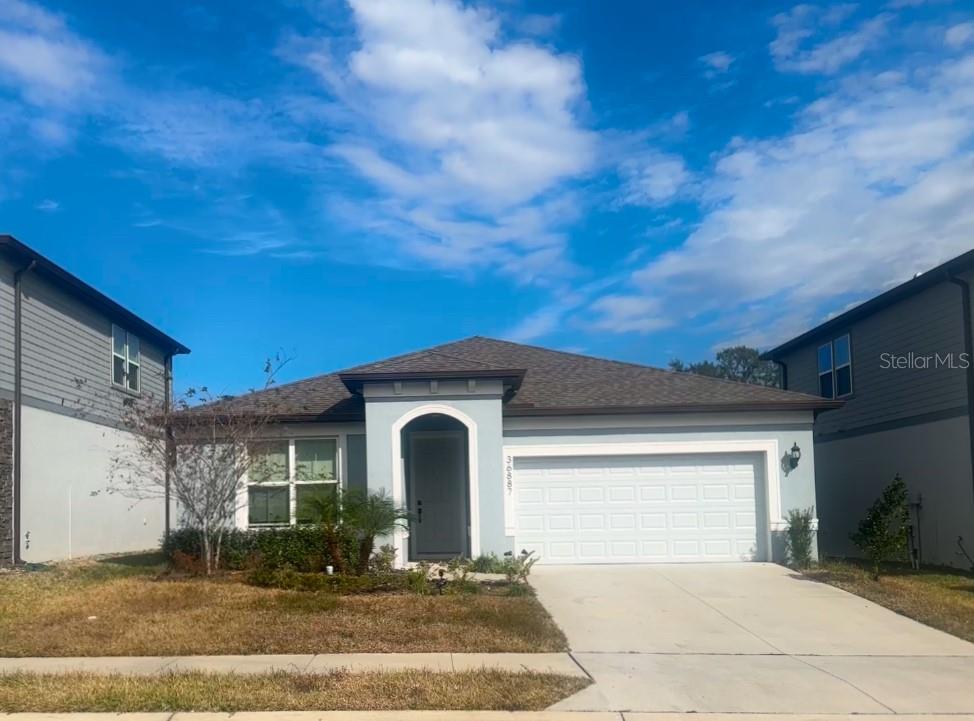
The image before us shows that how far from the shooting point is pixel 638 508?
16.7m

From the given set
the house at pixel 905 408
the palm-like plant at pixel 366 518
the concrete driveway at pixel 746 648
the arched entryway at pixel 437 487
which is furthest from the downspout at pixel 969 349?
the palm-like plant at pixel 366 518

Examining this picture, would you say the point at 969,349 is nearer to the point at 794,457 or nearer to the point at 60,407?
the point at 794,457

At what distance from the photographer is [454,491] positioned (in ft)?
61.0

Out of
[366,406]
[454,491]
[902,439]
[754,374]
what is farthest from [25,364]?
[754,374]

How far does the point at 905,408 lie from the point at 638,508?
591 cm

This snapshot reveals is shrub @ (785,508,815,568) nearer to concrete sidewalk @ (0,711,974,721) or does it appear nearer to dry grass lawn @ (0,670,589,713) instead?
concrete sidewalk @ (0,711,974,721)

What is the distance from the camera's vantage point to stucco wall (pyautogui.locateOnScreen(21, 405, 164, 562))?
16.8 m

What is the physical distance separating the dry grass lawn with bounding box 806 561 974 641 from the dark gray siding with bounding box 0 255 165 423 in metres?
14.1

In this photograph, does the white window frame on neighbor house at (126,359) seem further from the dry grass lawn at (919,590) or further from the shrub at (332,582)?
the dry grass lawn at (919,590)

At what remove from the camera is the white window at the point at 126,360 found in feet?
70.4

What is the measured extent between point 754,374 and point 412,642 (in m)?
61.3

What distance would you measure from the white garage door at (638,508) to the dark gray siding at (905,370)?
3.62 m

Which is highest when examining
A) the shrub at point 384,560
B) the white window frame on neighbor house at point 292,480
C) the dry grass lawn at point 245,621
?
the white window frame on neighbor house at point 292,480

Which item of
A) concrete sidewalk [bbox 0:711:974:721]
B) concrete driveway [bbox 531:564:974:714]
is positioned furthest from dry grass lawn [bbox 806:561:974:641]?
concrete sidewalk [bbox 0:711:974:721]
